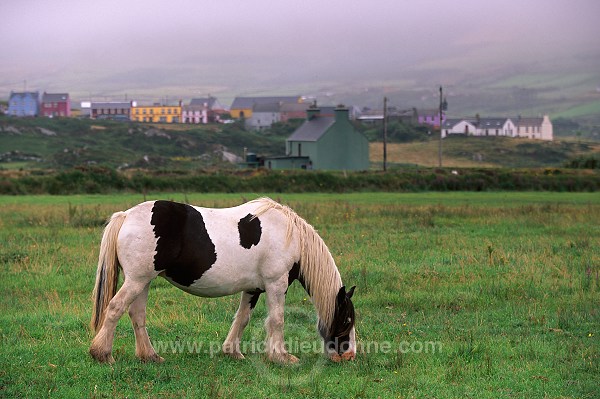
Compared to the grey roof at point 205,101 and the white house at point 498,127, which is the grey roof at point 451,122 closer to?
the white house at point 498,127

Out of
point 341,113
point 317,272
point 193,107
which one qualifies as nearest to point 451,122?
point 193,107

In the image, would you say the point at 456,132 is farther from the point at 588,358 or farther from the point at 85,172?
the point at 588,358

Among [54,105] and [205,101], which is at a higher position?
[205,101]

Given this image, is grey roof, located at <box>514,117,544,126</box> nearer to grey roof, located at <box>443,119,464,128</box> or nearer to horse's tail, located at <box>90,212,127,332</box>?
grey roof, located at <box>443,119,464,128</box>

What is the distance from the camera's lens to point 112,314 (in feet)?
27.4

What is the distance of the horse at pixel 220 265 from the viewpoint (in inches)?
331

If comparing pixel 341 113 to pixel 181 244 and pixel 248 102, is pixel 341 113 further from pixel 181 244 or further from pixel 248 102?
pixel 248 102

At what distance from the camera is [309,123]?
73.6 meters

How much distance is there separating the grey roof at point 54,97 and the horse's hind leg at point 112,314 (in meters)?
154

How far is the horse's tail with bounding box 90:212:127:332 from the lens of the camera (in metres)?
8.59

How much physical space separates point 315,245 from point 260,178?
33363mm

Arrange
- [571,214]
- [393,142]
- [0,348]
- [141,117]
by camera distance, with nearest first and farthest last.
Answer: [0,348] → [571,214] → [393,142] → [141,117]

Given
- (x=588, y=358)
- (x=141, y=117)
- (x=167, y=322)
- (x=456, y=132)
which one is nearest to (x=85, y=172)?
(x=167, y=322)

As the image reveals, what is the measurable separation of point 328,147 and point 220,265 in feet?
200
